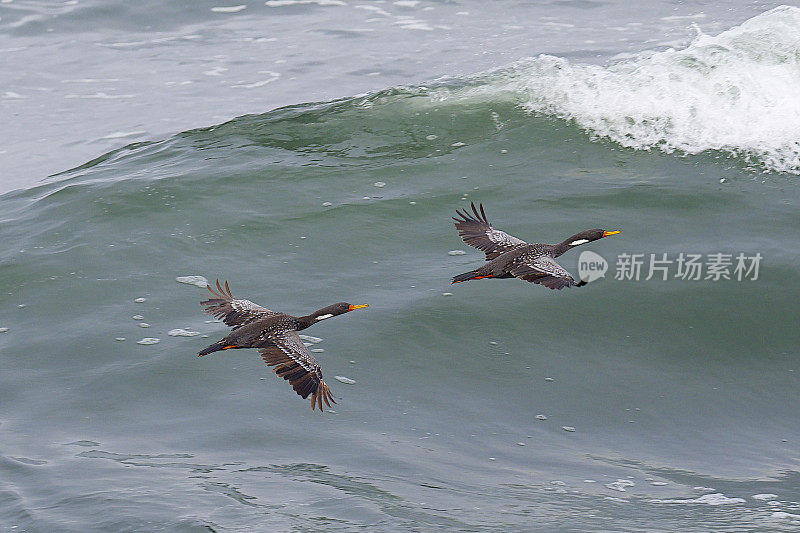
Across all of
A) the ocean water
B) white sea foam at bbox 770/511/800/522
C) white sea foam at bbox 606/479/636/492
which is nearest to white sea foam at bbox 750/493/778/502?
the ocean water

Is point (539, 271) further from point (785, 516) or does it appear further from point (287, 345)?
point (785, 516)

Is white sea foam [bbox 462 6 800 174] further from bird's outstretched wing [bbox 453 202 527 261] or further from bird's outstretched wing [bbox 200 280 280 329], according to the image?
bird's outstretched wing [bbox 200 280 280 329]

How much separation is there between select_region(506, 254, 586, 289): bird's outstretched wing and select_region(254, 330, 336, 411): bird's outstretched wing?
3.96 feet

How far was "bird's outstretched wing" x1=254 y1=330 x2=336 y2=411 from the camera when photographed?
5227 mm

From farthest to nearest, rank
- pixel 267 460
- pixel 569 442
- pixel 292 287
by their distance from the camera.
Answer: pixel 292 287 < pixel 569 442 < pixel 267 460

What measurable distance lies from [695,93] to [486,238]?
694 cm

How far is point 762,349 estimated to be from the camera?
8.30 metres

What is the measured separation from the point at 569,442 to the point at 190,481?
8.40 feet

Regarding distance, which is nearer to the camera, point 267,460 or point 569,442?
point 267,460

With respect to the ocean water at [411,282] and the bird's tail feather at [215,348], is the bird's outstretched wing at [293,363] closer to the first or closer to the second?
the bird's tail feather at [215,348]

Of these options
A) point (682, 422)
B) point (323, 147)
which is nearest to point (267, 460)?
point (682, 422)

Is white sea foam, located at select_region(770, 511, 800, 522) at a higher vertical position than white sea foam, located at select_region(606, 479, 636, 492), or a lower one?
lower

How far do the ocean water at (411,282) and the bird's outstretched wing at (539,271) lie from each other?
1.31 meters

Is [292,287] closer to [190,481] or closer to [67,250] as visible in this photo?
[67,250]
